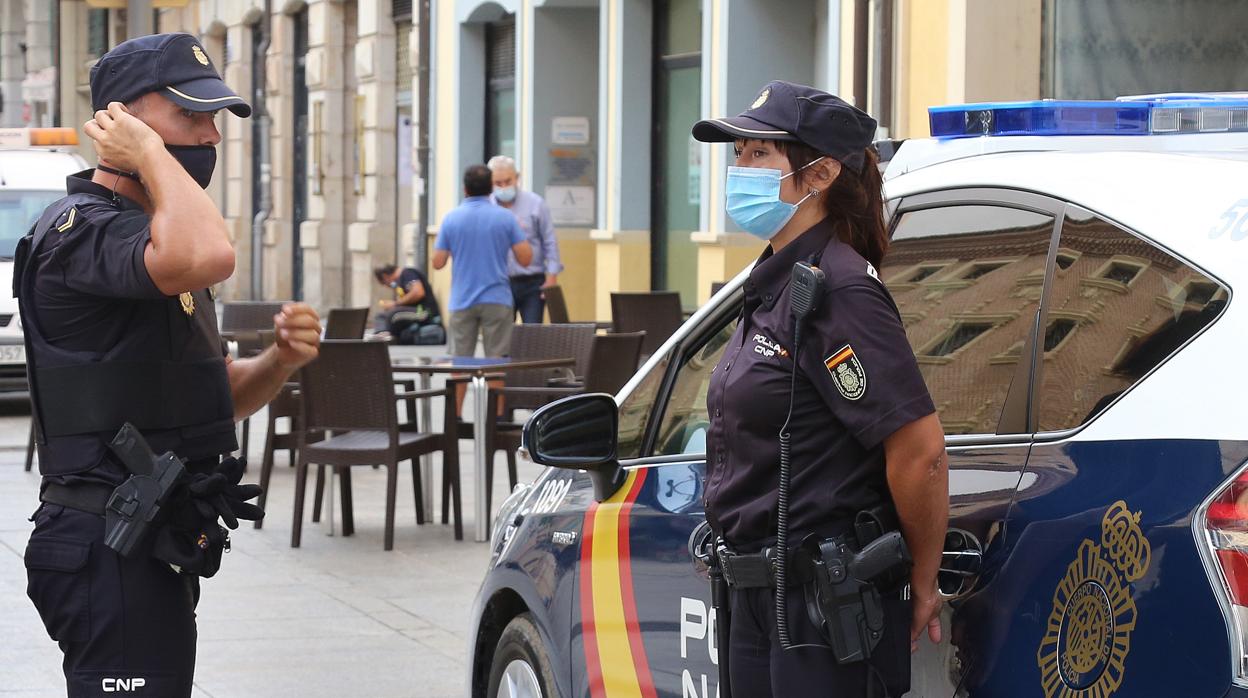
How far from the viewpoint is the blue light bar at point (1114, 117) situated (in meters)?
3.08

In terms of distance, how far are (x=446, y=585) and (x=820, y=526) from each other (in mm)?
5207

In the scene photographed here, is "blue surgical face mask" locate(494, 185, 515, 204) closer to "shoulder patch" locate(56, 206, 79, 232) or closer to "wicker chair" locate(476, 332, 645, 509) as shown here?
"wicker chair" locate(476, 332, 645, 509)

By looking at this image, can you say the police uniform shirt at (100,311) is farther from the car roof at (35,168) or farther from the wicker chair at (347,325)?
the car roof at (35,168)

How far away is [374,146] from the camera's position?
85.3ft

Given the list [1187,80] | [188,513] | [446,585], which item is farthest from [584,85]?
[188,513]

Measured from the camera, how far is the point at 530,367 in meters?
9.49

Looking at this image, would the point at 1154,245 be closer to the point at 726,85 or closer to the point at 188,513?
the point at 188,513

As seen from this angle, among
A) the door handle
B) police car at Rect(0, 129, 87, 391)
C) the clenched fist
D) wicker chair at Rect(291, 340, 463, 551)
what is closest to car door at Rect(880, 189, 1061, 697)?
the door handle

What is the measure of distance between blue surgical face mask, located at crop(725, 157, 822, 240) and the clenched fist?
1.06 m

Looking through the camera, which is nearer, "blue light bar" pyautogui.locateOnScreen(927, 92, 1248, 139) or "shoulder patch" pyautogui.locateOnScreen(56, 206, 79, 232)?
"blue light bar" pyautogui.locateOnScreen(927, 92, 1248, 139)

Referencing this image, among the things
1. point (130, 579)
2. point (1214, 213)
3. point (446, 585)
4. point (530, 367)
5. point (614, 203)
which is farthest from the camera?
point (614, 203)

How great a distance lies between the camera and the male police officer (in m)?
3.42

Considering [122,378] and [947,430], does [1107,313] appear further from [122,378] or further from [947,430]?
[122,378]

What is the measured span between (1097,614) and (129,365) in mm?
1797
